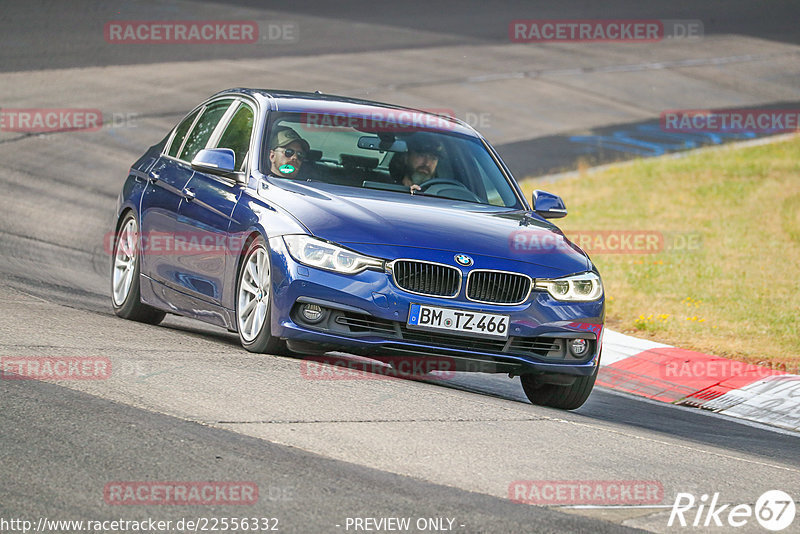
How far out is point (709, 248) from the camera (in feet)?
53.3

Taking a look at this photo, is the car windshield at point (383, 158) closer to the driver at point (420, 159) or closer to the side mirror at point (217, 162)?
the driver at point (420, 159)

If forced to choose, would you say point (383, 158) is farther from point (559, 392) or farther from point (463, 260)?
point (559, 392)

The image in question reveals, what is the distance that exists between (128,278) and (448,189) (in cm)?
261

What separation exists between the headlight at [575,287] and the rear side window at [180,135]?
346 centimetres

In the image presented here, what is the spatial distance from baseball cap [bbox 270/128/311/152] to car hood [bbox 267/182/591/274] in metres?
0.49

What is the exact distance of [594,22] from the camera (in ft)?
124

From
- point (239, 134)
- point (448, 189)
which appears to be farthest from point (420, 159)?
point (239, 134)

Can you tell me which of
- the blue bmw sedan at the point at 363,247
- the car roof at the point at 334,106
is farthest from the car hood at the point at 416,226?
the car roof at the point at 334,106

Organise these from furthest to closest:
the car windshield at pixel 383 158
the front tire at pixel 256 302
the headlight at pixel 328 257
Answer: the car windshield at pixel 383 158 → the front tire at pixel 256 302 → the headlight at pixel 328 257

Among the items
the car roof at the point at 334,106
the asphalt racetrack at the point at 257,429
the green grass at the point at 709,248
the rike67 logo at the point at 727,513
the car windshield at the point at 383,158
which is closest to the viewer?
the asphalt racetrack at the point at 257,429

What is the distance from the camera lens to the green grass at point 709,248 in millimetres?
12289

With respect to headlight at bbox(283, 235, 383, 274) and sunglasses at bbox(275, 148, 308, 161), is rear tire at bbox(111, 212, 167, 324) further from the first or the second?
headlight at bbox(283, 235, 383, 274)

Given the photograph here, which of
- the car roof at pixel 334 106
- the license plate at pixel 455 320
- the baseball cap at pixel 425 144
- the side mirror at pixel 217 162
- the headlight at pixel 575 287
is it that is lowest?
the license plate at pixel 455 320

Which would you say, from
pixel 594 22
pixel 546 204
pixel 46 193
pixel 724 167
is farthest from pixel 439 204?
pixel 594 22
